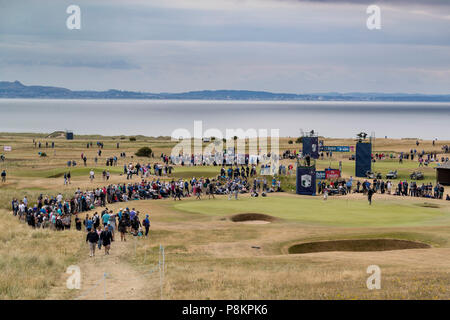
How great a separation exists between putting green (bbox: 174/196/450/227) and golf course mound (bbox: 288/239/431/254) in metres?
5.12

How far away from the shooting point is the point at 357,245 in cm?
2998

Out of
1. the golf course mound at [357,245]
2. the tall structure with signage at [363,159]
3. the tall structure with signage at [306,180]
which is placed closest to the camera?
the golf course mound at [357,245]

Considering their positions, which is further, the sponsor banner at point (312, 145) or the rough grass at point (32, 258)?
the sponsor banner at point (312, 145)

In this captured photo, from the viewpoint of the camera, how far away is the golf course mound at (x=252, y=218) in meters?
37.2

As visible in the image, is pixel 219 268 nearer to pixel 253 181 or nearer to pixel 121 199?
pixel 121 199

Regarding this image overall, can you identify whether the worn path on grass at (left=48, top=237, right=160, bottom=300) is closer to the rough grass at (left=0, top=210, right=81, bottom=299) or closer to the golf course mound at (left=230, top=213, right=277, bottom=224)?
the rough grass at (left=0, top=210, right=81, bottom=299)

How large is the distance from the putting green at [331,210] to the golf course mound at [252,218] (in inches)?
33.3

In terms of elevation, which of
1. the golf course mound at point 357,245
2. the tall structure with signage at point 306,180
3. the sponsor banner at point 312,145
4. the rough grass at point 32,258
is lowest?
the golf course mound at point 357,245

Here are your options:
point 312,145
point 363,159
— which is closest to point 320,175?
point 363,159

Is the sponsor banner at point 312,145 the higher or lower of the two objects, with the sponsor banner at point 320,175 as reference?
higher

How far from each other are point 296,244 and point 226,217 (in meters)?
8.25

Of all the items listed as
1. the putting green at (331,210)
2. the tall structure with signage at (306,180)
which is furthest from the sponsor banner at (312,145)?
the putting green at (331,210)

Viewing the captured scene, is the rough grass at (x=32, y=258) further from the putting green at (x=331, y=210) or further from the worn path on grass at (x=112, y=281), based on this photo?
the putting green at (x=331, y=210)

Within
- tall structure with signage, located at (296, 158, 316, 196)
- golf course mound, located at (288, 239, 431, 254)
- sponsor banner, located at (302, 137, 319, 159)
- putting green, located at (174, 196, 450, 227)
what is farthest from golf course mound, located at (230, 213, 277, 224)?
sponsor banner, located at (302, 137, 319, 159)
